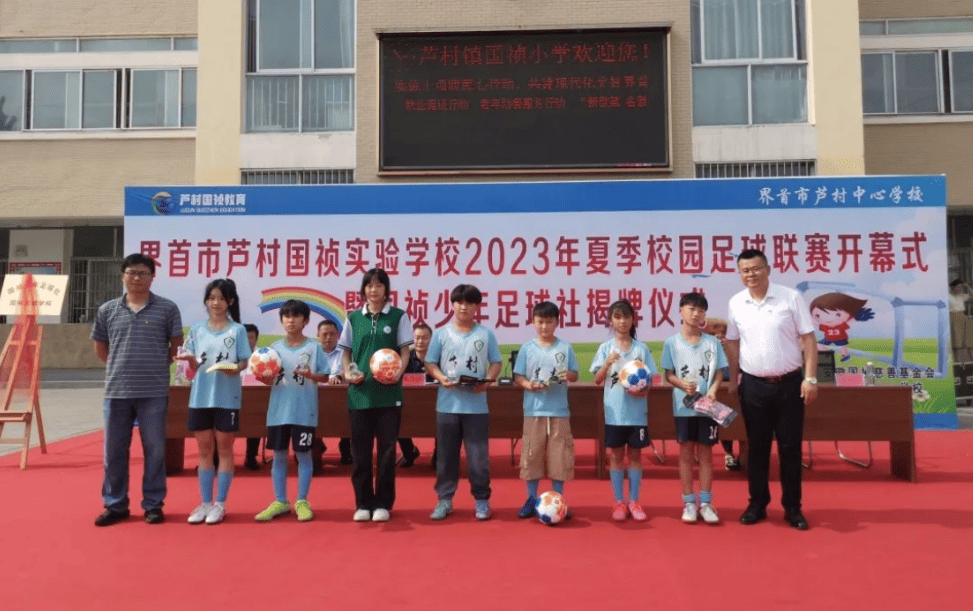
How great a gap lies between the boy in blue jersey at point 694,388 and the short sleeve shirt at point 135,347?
3.07m

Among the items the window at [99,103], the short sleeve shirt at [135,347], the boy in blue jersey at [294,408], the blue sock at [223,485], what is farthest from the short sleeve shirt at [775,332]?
the window at [99,103]

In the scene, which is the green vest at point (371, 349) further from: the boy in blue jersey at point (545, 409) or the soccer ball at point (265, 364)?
the boy in blue jersey at point (545, 409)

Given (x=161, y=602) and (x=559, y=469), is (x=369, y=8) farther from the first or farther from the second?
(x=161, y=602)

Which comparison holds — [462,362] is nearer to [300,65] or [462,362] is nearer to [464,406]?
[464,406]

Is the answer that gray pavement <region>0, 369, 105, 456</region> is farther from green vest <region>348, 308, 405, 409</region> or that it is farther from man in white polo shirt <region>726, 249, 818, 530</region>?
man in white polo shirt <region>726, 249, 818, 530</region>

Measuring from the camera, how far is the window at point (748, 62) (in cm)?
1005

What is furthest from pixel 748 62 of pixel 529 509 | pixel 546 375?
pixel 529 509

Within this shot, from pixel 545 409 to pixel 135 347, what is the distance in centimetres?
249

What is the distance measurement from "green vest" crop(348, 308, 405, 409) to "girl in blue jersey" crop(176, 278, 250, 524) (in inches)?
26.7

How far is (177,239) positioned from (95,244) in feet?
33.5

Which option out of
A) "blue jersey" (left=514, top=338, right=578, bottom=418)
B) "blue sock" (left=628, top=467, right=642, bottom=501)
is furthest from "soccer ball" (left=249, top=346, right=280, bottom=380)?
"blue sock" (left=628, top=467, right=642, bottom=501)

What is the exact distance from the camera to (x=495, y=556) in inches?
139

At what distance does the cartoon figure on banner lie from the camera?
7.59 m

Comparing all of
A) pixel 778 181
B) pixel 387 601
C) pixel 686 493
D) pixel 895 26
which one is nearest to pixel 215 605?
pixel 387 601
